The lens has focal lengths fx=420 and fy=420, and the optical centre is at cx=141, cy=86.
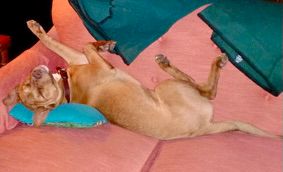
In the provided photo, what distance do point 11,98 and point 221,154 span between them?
1163 mm

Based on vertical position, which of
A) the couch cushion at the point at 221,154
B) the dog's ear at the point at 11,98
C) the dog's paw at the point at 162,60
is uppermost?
the dog's ear at the point at 11,98

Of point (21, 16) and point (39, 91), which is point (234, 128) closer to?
point (39, 91)

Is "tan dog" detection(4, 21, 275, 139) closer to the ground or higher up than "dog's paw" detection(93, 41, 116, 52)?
closer to the ground

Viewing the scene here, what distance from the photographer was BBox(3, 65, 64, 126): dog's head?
2238 mm

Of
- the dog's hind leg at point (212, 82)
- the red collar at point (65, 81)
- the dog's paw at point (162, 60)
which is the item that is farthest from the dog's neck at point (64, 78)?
the dog's hind leg at point (212, 82)

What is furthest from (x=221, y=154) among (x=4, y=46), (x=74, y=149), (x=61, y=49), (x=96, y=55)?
(x=4, y=46)

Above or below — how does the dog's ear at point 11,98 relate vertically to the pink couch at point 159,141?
above

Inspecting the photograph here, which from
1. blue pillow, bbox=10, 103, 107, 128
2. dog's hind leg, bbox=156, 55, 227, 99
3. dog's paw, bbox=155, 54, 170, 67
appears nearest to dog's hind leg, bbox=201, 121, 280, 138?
dog's hind leg, bbox=156, 55, 227, 99

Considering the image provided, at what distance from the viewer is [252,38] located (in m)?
2.12

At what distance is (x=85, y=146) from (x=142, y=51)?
647 millimetres

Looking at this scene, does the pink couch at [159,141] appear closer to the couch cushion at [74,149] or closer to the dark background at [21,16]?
the couch cushion at [74,149]

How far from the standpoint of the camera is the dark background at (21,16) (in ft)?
12.4

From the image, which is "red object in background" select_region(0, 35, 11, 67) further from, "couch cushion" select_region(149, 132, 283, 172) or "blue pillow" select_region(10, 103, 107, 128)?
"couch cushion" select_region(149, 132, 283, 172)

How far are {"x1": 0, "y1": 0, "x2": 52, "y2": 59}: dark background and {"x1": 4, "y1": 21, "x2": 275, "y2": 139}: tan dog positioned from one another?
5.09ft
